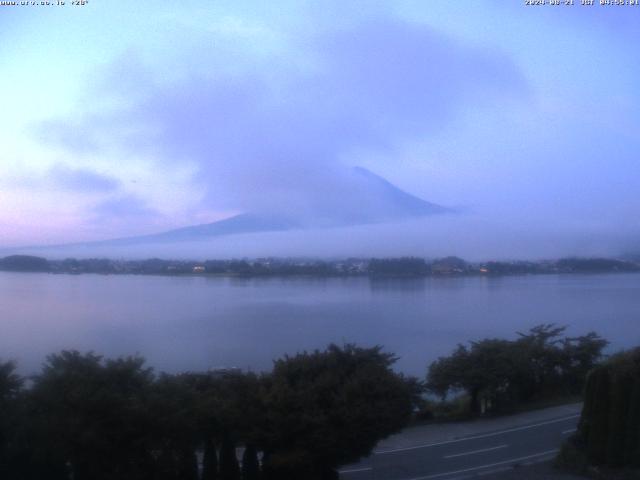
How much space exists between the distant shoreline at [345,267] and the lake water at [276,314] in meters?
0.33

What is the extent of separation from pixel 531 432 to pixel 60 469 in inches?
408

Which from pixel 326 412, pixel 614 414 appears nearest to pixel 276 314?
pixel 326 412

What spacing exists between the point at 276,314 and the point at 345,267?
682 centimetres

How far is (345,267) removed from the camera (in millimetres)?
28156

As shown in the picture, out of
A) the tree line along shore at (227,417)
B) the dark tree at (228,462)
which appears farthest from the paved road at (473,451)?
the dark tree at (228,462)

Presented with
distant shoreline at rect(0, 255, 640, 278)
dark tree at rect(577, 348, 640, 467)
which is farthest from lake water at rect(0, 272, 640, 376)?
dark tree at rect(577, 348, 640, 467)

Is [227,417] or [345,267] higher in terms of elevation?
[345,267]

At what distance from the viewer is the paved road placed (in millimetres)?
11562

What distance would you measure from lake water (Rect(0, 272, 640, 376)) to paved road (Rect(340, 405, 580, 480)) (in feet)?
12.4

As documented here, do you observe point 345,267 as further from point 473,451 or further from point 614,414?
point 614,414

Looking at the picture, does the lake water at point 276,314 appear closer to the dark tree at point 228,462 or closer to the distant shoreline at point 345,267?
Result: the distant shoreline at point 345,267

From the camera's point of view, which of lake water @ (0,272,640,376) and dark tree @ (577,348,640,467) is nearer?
dark tree @ (577,348,640,467)

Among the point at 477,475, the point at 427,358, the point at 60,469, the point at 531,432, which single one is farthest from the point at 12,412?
the point at 427,358

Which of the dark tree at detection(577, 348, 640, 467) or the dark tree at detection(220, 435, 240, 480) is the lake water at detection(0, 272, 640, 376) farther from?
the dark tree at detection(577, 348, 640, 467)
